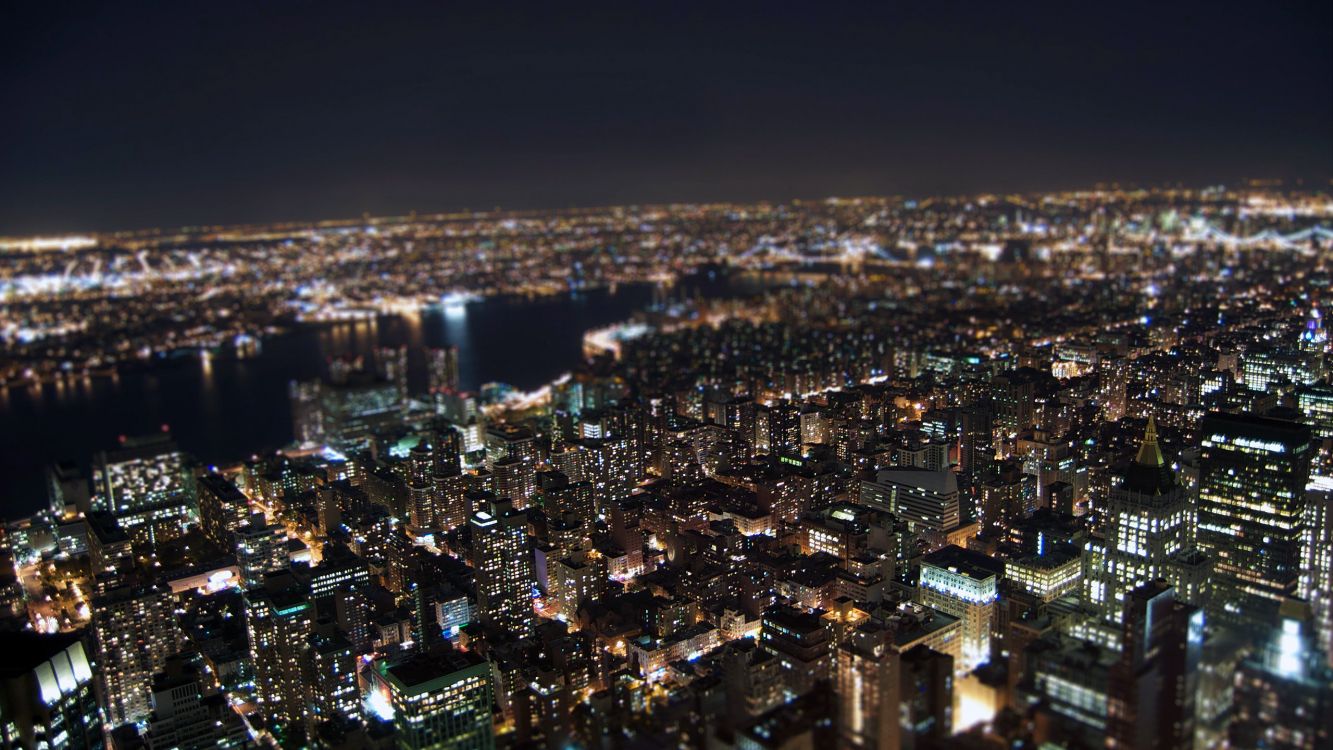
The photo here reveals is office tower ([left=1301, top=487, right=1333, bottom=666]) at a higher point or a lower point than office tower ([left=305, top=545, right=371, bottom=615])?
higher

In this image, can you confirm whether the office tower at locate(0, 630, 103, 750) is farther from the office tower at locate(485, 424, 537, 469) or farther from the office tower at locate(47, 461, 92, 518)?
the office tower at locate(47, 461, 92, 518)

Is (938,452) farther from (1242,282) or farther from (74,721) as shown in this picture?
A: (1242,282)

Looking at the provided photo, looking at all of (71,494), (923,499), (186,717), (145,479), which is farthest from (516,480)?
(71,494)

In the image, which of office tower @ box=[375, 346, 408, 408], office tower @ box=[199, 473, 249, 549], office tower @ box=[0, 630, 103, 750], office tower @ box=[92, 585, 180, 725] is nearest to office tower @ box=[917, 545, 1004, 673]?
office tower @ box=[0, 630, 103, 750]

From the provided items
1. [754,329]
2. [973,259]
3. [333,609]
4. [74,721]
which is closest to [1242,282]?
[754,329]

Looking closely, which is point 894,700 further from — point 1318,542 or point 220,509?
point 220,509

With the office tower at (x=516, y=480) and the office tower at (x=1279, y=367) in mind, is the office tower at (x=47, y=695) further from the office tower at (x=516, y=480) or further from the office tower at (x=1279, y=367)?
the office tower at (x=1279, y=367)
